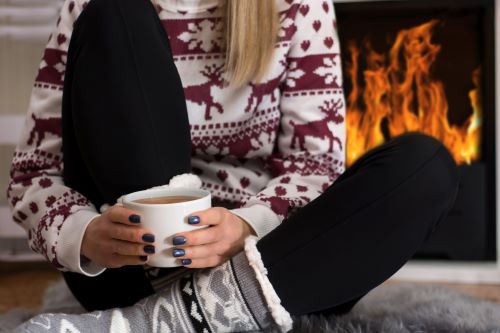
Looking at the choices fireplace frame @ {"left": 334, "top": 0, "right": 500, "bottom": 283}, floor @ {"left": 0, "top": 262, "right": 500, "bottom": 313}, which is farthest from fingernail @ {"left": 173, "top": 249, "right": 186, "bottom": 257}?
fireplace frame @ {"left": 334, "top": 0, "right": 500, "bottom": 283}

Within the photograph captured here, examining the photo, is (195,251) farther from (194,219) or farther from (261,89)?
(261,89)

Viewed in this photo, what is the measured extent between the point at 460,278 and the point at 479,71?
1.72 ft

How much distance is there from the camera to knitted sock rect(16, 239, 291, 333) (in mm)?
825

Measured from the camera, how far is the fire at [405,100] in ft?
5.91

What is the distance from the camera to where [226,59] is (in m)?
1.06

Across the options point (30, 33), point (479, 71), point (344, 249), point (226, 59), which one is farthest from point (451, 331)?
point (30, 33)

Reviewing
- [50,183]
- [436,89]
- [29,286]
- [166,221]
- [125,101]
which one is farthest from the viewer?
[436,89]

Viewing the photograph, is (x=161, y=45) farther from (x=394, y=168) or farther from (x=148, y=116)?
(x=394, y=168)

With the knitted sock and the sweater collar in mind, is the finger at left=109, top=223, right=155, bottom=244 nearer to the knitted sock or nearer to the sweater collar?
the knitted sock

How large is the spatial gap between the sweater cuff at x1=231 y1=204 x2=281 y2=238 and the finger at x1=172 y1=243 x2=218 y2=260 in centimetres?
8

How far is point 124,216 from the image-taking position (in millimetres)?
771

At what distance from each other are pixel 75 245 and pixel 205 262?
0.59 feet

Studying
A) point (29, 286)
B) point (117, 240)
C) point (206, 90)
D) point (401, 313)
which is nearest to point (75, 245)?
point (117, 240)

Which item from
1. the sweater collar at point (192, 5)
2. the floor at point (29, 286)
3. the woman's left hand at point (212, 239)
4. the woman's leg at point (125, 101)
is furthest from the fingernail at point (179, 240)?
the floor at point (29, 286)
